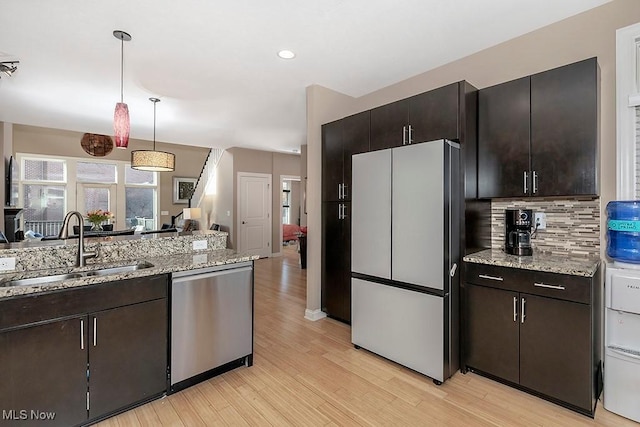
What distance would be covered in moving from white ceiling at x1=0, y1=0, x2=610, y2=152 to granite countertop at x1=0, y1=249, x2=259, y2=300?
1855 mm

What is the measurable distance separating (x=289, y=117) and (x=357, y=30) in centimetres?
273

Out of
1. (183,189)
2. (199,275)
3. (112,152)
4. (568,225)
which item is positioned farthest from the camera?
(183,189)

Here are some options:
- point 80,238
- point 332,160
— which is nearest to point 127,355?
point 80,238

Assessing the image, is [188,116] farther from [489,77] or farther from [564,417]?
[564,417]

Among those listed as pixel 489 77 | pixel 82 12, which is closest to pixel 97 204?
pixel 82 12

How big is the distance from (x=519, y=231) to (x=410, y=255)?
904mm

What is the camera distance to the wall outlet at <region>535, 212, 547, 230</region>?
257 centimetres

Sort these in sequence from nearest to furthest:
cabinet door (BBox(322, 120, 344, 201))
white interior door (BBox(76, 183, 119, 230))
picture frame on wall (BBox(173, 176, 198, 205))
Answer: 1. cabinet door (BBox(322, 120, 344, 201))
2. white interior door (BBox(76, 183, 119, 230))
3. picture frame on wall (BBox(173, 176, 198, 205))

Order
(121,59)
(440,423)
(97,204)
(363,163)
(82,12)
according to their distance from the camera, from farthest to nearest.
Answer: (97,204), (121,59), (363,163), (82,12), (440,423)

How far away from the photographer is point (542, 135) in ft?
7.64

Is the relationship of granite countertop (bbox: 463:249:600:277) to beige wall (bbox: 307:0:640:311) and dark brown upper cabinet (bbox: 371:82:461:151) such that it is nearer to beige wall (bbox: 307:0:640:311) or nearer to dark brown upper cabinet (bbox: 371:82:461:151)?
beige wall (bbox: 307:0:640:311)

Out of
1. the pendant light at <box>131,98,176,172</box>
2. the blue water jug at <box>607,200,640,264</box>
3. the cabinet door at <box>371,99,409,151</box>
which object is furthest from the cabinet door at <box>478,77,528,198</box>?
the pendant light at <box>131,98,176,172</box>

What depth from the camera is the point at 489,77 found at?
2881 millimetres

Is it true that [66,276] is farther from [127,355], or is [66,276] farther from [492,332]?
[492,332]
